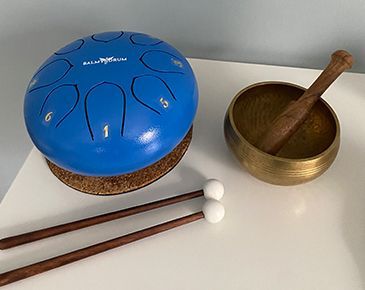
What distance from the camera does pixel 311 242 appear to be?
1.93 ft

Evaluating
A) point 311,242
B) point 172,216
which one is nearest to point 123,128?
point 172,216

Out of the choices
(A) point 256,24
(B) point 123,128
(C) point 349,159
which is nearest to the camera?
(B) point 123,128

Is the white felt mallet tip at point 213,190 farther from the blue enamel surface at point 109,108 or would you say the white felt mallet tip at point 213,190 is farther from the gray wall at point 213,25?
the gray wall at point 213,25

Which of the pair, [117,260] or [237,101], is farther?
[237,101]

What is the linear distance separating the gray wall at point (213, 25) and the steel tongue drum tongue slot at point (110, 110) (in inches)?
7.1

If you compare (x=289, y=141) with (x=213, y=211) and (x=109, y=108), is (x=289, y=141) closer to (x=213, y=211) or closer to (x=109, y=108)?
(x=213, y=211)

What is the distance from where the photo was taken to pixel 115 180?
64 cm

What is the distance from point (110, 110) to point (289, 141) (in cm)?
29

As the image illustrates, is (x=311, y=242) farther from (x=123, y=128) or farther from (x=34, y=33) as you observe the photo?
(x=34, y=33)

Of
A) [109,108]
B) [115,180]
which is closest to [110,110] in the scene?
[109,108]

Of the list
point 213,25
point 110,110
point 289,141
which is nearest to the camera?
point 110,110

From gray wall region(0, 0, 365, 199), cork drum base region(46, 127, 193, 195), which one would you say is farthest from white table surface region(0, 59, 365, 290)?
gray wall region(0, 0, 365, 199)

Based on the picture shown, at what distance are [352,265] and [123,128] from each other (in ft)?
1.08

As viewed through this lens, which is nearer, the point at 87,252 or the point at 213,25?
the point at 87,252
